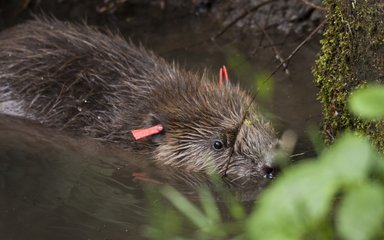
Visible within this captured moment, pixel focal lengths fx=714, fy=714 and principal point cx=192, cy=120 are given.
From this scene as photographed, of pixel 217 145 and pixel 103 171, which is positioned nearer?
pixel 103 171

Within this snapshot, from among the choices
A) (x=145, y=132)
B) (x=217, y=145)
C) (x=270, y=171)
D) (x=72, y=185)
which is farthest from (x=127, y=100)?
(x=270, y=171)

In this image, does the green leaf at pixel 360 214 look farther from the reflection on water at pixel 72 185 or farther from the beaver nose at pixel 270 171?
the beaver nose at pixel 270 171

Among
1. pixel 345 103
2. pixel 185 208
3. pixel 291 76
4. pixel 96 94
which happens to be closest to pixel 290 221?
pixel 185 208

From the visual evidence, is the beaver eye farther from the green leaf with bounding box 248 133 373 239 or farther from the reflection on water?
the green leaf with bounding box 248 133 373 239

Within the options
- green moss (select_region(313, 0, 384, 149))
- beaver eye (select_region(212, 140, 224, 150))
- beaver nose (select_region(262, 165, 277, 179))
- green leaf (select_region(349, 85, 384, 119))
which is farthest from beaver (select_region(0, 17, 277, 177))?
green leaf (select_region(349, 85, 384, 119))

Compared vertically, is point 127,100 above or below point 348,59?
below

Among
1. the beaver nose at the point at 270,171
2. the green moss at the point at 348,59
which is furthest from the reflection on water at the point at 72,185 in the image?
the green moss at the point at 348,59

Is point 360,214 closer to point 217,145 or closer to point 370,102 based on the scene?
point 370,102
